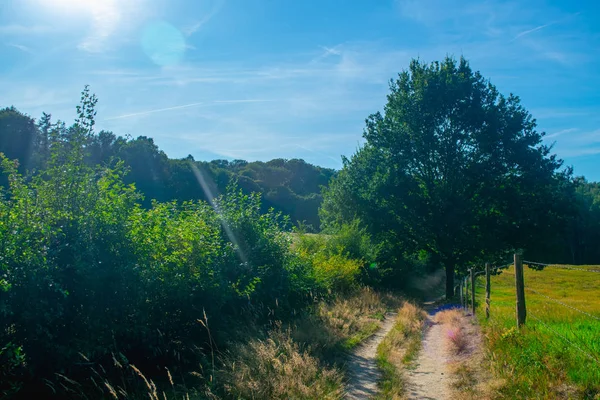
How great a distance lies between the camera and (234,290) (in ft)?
31.2

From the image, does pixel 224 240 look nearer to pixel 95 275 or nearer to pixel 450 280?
pixel 95 275

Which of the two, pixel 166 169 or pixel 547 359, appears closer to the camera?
pixel 547 359

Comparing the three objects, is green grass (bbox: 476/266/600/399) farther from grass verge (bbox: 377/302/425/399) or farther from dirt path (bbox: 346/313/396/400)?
dirt path (bbox: 346/313/396/400)

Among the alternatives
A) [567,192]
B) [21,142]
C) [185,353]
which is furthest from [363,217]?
[21,142]

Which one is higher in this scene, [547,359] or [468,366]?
[547,359]

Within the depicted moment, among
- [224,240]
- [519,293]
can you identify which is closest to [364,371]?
[519,293]

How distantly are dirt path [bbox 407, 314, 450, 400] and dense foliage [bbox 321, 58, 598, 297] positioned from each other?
1406 centimetres

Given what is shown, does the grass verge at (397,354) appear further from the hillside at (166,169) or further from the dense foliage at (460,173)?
the dense foliage at (460,173)

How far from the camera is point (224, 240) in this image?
10.5 metres

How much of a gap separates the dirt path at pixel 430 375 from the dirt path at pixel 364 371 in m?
0.65

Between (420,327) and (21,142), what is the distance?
3154 centimetres

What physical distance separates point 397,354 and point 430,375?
164 centimetres

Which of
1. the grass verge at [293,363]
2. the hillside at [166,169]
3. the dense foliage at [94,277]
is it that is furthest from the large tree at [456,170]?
the dense foliage at [94,277]

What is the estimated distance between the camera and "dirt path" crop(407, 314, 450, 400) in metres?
6.44
